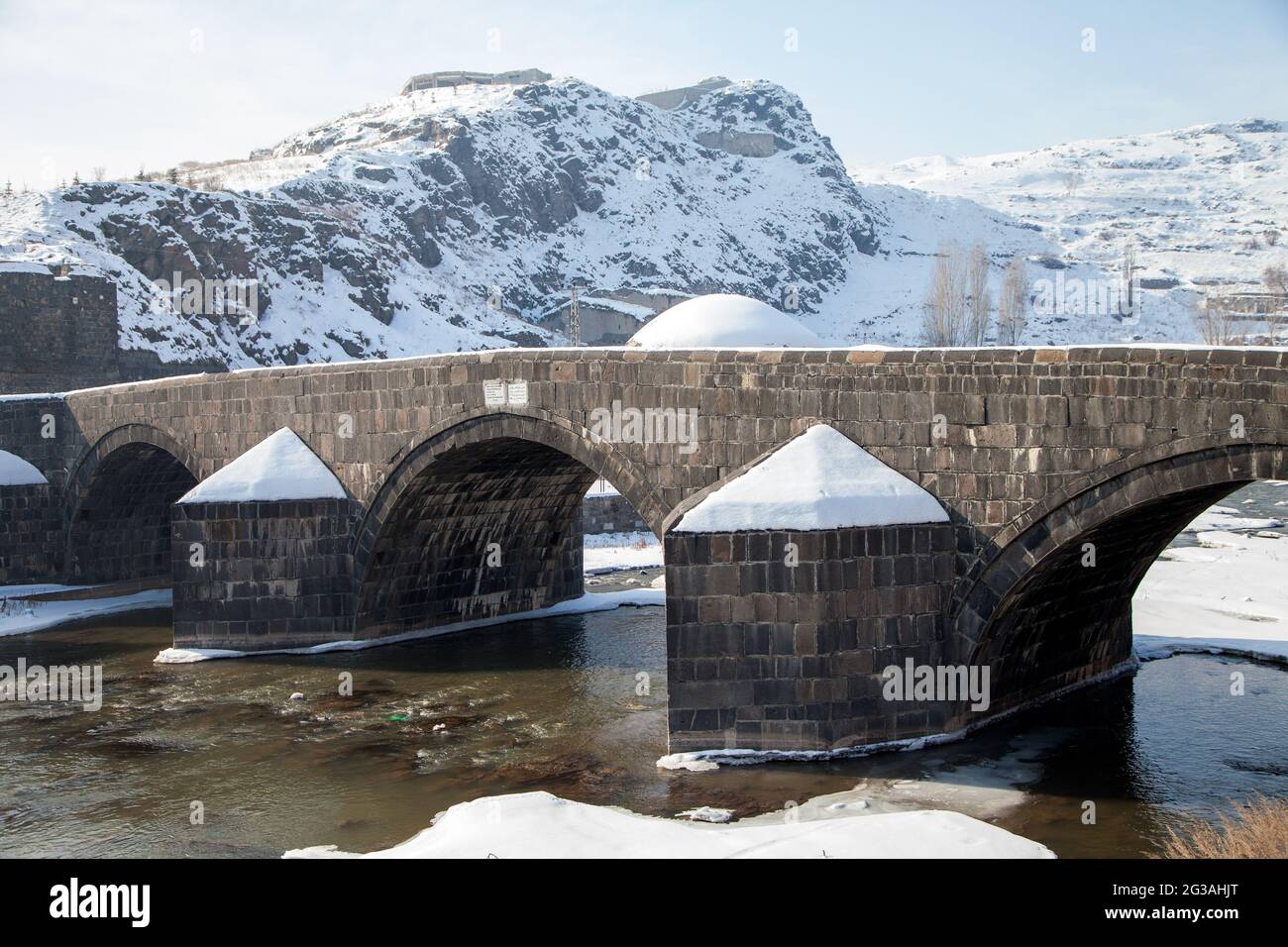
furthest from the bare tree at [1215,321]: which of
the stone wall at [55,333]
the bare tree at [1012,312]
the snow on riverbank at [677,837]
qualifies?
the snow on riverbank at [677,837]

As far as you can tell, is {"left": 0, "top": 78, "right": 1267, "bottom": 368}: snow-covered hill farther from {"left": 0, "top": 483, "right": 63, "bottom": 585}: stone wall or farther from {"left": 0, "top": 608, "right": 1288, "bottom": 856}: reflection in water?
{"left": 0, "top": 608, "right": 1288, "bottom": 856}: reflection in water

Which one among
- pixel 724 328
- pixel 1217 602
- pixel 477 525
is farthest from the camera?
pixel 477 525

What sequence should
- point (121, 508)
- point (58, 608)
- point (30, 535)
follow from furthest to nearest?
point (121, 508), point (30, 535), point (58, 608)

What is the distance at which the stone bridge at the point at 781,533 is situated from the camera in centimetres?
1302

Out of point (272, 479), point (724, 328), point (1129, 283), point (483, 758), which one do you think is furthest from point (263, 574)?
point (1129, 283)

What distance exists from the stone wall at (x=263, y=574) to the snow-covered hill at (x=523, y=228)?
28.6 metres

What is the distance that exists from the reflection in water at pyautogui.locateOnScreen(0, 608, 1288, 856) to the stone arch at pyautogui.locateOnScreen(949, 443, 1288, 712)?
69 cm

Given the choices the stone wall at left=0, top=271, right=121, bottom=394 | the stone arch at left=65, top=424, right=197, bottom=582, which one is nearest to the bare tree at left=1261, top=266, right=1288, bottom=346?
the stone wall at left=0, top=271, right=121, bottom=394

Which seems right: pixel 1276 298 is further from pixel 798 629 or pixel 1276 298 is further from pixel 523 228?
pixel 798 629

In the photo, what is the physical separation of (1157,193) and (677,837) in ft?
477

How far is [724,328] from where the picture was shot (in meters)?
20.6

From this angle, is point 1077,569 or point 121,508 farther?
point 121,508
